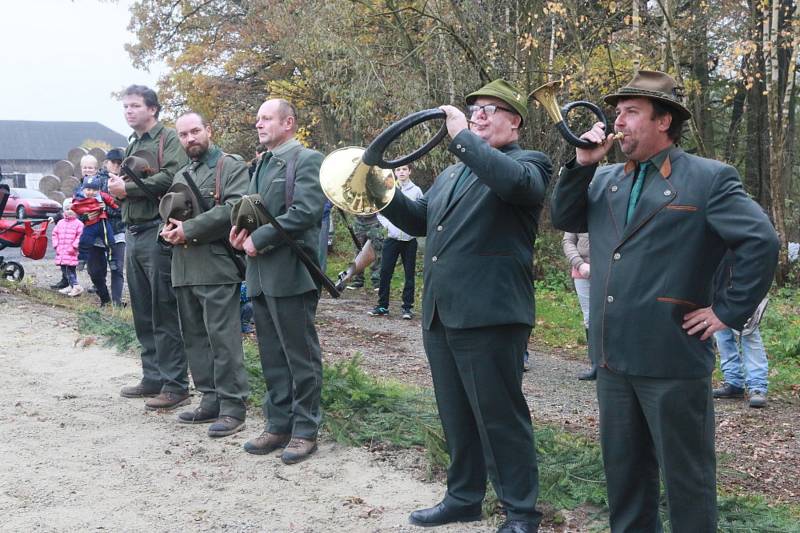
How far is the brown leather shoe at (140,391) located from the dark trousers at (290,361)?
1738mm

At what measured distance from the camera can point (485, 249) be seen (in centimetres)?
388

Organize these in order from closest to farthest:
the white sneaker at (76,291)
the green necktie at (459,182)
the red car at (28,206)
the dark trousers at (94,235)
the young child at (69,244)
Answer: the green necktie at (459,182) → the dark trousers at (94,235) → the young child at (69,244) → the white sneaker at (76,291) → the red car at (28,206)

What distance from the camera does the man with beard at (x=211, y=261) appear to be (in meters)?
5.84

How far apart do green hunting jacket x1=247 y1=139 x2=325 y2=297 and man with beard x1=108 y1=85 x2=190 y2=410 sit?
1304mm

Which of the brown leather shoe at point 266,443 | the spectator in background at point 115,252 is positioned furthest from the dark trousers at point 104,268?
the brown leather shoe at point 266,443

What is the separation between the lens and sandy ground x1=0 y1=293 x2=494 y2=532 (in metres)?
4.38

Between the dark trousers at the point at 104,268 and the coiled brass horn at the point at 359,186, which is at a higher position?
the coiled brass horn at the point at 359,186

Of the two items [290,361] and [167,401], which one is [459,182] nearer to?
[290,361]

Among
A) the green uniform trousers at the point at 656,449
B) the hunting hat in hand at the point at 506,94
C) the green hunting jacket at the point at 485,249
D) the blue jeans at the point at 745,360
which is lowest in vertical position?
the blue jeans at the point at 745,360

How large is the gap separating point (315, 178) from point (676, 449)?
2.99 m

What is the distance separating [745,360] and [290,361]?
4620 millimetres

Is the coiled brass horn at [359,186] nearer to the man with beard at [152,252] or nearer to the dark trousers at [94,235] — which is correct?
the man with beard at [152,252]

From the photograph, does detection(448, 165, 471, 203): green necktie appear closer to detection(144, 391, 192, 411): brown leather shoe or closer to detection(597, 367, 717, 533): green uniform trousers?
detection(597, 367, 717, 533): green uniform trousers

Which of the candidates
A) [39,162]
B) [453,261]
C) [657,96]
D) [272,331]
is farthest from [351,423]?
[39,162]
